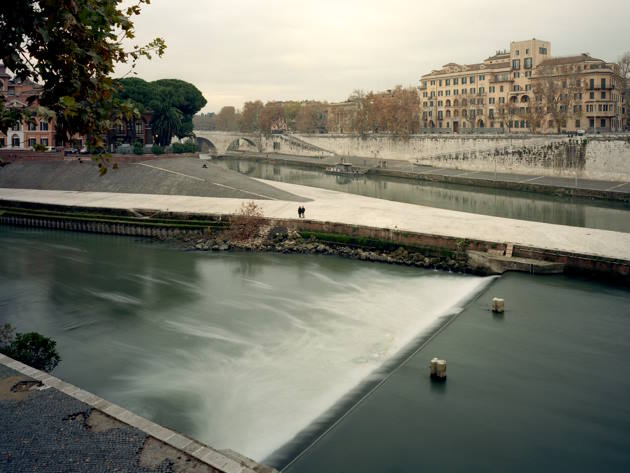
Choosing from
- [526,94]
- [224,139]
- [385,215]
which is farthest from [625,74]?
[224,139]

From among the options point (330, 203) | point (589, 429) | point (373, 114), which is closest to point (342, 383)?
point (589, 429)

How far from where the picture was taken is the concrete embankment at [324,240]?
76.8 feet

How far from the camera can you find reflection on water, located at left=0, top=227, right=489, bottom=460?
45.4ft

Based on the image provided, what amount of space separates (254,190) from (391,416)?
30.8 m

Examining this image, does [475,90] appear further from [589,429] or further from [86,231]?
[589,429]

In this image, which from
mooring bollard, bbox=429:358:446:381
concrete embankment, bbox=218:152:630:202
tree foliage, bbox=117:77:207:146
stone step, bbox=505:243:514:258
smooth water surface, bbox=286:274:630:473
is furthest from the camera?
tree foliage, bbox=117:77:207:146

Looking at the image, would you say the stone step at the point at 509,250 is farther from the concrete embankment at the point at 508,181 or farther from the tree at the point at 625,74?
the tree at the point at 625,74

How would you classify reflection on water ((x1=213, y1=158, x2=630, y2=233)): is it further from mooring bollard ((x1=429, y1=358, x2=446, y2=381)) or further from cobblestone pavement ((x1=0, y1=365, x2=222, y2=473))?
cobblestone pavement ((x1=0, y1=365, x2=222, y2=473))

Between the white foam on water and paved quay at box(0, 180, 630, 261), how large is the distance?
4408 millimetres

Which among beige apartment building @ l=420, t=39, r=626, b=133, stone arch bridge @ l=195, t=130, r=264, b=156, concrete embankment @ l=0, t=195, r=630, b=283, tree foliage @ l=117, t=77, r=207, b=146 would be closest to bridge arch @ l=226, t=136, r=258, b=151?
stone arch bridge @ l=195, t=130, r=264, b=156

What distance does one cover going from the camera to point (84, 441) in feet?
29.5

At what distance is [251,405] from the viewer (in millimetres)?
13781

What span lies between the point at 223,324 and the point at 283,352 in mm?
3206

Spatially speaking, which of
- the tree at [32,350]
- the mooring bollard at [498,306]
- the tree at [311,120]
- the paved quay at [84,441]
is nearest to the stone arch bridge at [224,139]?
the tree at [311,120]
